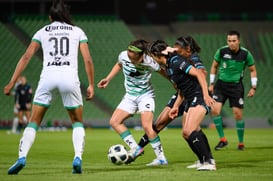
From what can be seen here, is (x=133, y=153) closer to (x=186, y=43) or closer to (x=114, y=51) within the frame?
(x=186, y=43)

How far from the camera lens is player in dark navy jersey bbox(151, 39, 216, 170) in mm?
10188

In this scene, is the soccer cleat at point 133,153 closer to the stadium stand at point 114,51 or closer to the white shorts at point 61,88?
the white shorts at point 61,88

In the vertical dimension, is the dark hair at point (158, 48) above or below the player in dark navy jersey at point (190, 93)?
above

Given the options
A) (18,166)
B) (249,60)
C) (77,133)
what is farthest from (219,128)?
(18,166)

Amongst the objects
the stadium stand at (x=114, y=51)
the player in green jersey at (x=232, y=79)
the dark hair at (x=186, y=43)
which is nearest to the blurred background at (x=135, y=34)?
the stadium stand at (x=114, y=51)

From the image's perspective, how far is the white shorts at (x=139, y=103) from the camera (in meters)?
11.7

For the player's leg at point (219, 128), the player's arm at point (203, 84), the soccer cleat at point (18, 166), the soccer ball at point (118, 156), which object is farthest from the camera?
the player's leg at point (219, 128)

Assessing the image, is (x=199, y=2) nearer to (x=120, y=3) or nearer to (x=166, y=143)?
(x=120, y=3)

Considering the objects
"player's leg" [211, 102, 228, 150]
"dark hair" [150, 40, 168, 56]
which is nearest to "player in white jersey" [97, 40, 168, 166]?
"dark hair" [150, 40, 168, 56]

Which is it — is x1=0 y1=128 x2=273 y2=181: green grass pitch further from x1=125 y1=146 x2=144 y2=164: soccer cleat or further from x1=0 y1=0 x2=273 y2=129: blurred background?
x1=0 y1=0 x2=273 y2=129: blurred background

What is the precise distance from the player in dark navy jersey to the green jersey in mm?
5122

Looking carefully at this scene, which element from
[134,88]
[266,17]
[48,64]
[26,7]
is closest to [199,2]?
[266,17]

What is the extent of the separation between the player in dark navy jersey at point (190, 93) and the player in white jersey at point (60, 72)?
1.48m

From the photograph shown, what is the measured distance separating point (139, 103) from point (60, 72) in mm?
2722
